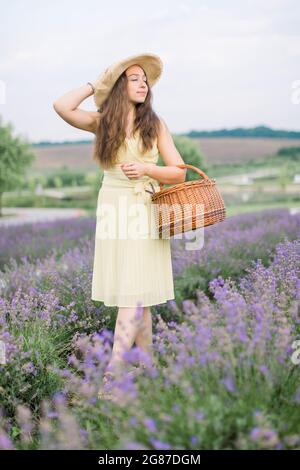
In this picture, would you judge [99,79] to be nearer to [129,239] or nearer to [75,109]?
[75,109]

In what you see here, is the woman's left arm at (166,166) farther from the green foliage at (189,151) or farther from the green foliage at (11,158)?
the green foliage at (11,158)

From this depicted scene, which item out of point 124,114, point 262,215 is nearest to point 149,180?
point 124,114

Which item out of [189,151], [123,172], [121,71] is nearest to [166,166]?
[123,172]

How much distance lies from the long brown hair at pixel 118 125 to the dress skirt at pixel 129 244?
0.10 meters

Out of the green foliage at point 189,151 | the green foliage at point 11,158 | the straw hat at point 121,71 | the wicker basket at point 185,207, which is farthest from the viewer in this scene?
the green foliage at point 11,158

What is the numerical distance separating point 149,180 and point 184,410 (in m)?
1.43

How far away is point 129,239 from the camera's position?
300 centimetres

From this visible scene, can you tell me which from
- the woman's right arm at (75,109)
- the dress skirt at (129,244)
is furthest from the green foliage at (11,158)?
the dress skirt at (129,244)

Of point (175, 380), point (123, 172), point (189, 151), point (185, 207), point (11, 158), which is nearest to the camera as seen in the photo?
point (175, 380)

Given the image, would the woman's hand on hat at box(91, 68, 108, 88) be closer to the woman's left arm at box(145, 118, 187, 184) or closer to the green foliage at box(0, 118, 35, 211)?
the woman's left arm at box(145, 118, 187, 184)

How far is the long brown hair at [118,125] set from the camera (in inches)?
118

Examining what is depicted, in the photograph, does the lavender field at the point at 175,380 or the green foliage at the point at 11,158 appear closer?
the lavender field at the point at 175,380

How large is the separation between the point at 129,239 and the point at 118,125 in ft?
1.88

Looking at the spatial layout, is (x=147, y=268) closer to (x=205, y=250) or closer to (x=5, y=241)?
(x=205, y=250)
